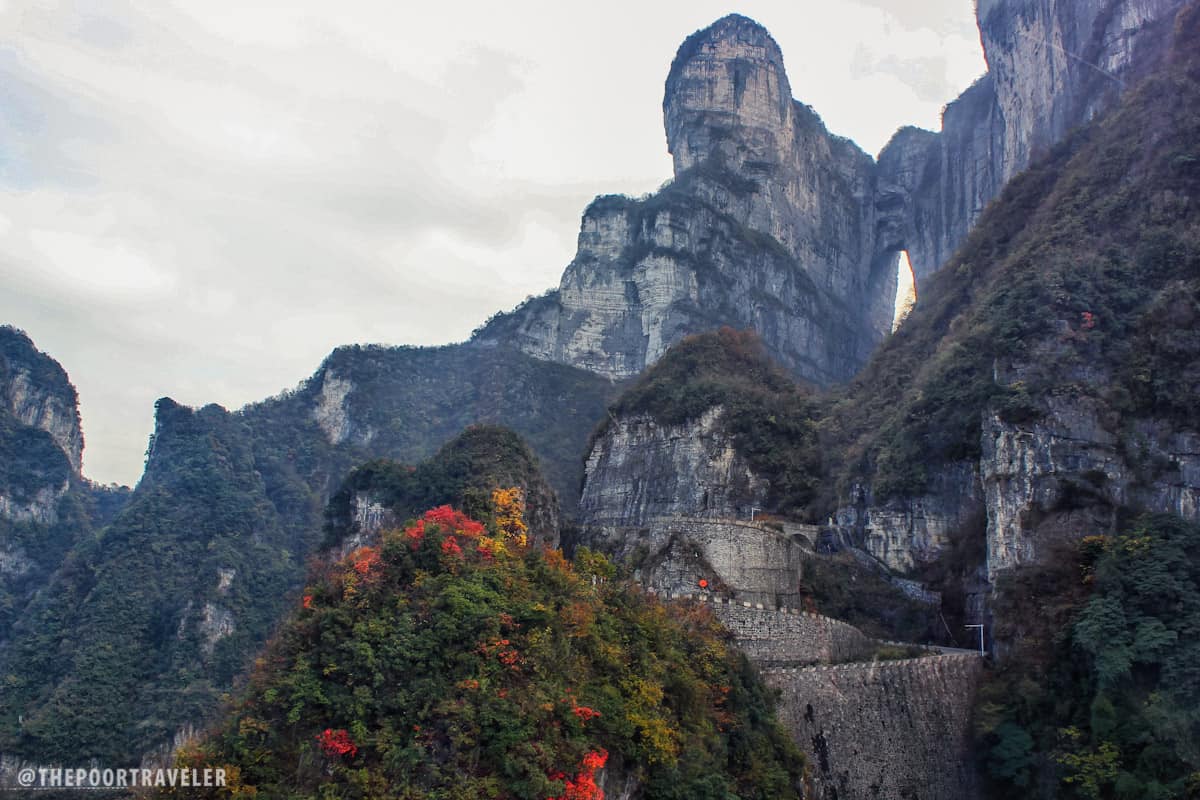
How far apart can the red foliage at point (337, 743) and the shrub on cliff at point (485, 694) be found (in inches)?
0.9

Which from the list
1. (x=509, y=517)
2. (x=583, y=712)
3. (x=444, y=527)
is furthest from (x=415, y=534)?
(x=509, y=517)

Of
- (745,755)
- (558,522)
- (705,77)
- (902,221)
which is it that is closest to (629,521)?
(558,522)

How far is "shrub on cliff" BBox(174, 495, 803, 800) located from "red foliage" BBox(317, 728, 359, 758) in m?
0.02

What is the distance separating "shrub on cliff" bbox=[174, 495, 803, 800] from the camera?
16.9 meters

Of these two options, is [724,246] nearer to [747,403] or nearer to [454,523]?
[747,403]

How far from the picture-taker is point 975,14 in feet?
262

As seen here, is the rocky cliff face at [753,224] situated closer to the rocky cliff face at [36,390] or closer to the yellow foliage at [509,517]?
the rocky cliff face at [36,390]

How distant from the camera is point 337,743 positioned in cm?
1683

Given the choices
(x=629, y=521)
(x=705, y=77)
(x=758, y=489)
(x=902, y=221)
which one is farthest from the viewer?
(x=902, y=221)

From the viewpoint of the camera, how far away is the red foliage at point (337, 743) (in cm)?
1678

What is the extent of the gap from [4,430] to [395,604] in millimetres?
71686

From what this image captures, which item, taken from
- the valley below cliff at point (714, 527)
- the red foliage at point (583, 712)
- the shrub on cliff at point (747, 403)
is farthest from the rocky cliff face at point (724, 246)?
the red foliage at point (583, 712)

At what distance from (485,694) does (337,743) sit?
2.50 m

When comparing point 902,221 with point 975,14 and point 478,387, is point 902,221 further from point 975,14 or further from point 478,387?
point 478,387
